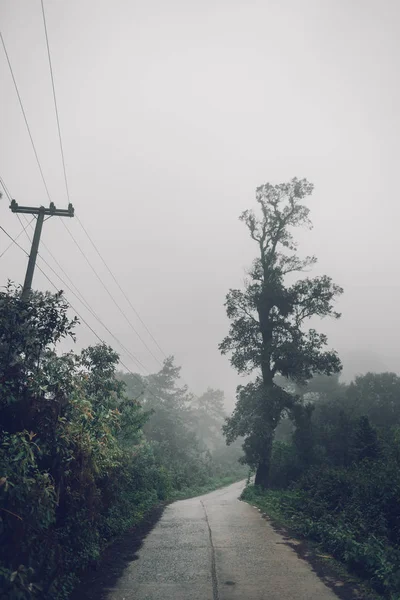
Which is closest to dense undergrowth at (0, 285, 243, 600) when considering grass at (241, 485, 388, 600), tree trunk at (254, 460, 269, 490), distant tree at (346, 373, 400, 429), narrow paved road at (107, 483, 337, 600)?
narrow paved road at (107, 483, 337, 600)

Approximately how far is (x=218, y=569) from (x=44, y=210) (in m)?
13.2

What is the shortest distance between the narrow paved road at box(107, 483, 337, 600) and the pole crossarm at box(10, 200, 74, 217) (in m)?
11.8

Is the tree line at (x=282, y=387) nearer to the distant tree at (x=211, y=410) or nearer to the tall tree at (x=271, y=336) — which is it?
the tall tree at (x=271, y=336)

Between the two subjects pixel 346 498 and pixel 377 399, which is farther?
pixel 377 399

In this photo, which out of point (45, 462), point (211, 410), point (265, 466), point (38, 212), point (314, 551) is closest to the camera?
point (45, 462)

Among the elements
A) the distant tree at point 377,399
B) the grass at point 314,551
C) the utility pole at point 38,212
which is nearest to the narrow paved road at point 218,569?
the grass at point 314,551

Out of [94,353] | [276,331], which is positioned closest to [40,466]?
[94,353]

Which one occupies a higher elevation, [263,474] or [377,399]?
[377,399]

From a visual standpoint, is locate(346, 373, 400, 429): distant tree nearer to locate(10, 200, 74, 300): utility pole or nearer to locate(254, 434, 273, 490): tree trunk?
locate(254, 434, 273, 490): tree trunk

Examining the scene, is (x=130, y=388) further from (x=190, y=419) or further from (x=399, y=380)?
(x=399, y=380)

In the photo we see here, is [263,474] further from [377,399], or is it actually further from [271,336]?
[377,399]

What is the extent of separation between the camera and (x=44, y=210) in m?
14.1

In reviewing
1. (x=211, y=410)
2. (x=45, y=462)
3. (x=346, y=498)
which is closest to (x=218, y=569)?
(x=45, y=462)

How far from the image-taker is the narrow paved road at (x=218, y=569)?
19.0 ft
